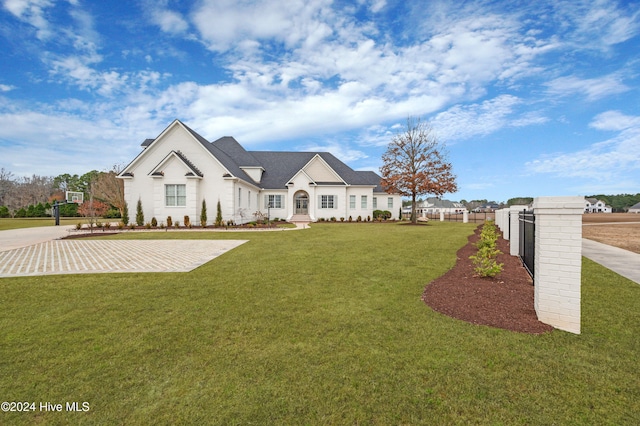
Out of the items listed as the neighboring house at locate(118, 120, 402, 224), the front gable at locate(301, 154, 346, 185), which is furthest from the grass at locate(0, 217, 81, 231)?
the front gable at locate(301, 154, 346, 185)

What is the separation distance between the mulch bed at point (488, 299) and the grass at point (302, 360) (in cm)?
29

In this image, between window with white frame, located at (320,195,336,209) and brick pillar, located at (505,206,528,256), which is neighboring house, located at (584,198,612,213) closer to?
window with white frame, located at (320,195,336,209)

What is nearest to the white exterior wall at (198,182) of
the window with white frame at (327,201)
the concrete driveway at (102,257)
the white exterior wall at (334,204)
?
the concrete driveway at (102,257)

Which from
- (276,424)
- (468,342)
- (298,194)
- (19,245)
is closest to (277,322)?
(276,424)

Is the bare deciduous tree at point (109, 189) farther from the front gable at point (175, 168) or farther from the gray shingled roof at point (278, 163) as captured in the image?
the front gable at point (175, 168)

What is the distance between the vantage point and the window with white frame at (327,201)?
3139 centimetres

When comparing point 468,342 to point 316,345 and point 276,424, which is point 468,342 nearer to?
point 316,345

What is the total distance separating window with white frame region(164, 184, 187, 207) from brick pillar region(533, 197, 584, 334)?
22519 mm

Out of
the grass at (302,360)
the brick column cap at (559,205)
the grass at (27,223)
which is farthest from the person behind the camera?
the grass at (27,223)

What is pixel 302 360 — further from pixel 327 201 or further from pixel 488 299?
pixel 327 201

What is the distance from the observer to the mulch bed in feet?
14.3

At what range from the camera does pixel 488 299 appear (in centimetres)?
531

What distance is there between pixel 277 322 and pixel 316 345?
1008mm

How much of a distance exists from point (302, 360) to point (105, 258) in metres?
9.91
